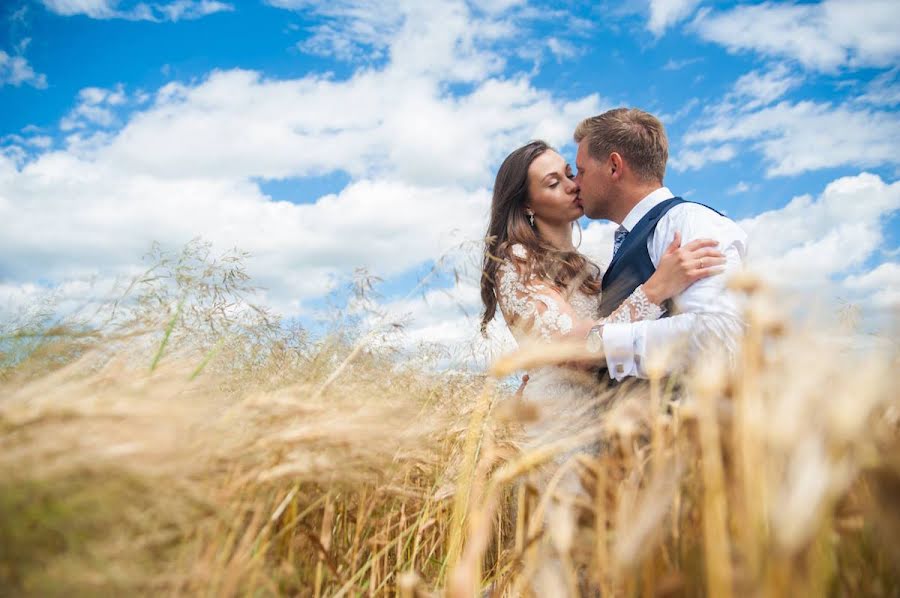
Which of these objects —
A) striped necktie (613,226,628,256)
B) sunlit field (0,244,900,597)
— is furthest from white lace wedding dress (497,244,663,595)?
sunlit field (0,244,900,597)

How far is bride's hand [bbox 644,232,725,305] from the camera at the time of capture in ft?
9.83

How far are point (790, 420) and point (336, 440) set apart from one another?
1.00m

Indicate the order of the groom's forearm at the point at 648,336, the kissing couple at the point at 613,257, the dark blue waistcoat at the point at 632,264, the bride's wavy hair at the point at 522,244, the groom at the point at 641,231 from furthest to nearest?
the bride's wavy hair at the point at 522,244 → the dark blue waistcoat at the point at 632,264 → the kissing couple at the point at 613,257 → the groom at the point at 641,231 → the groom's forearm at the point at 648,336

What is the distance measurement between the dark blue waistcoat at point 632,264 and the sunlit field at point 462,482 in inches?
76.5

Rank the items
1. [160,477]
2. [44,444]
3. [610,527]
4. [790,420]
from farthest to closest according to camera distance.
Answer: [610,527], [160,477], [44,444], [790,420]

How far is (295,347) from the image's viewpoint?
301 cm

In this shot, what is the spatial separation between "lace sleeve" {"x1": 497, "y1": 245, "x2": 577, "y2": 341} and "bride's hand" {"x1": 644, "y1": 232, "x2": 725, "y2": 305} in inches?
21.3

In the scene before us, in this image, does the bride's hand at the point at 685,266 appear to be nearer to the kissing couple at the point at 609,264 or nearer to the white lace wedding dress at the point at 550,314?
the kissing couple at the point at 609,264

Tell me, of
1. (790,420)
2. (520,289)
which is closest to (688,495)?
(790,420)

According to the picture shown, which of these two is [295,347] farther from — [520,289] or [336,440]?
[336,440]

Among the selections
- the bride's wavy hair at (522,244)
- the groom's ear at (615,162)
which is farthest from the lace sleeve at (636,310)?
the groom's ear at (615,162)

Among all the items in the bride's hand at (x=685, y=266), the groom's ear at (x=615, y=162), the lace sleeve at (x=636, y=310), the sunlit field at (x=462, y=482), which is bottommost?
the sunlit field at (x=462, y=482)

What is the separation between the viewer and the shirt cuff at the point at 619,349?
305 cm

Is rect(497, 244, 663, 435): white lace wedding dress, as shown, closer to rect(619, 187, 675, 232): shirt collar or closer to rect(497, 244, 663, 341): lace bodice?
rect(497, 244, 663, 341): lace bodice
